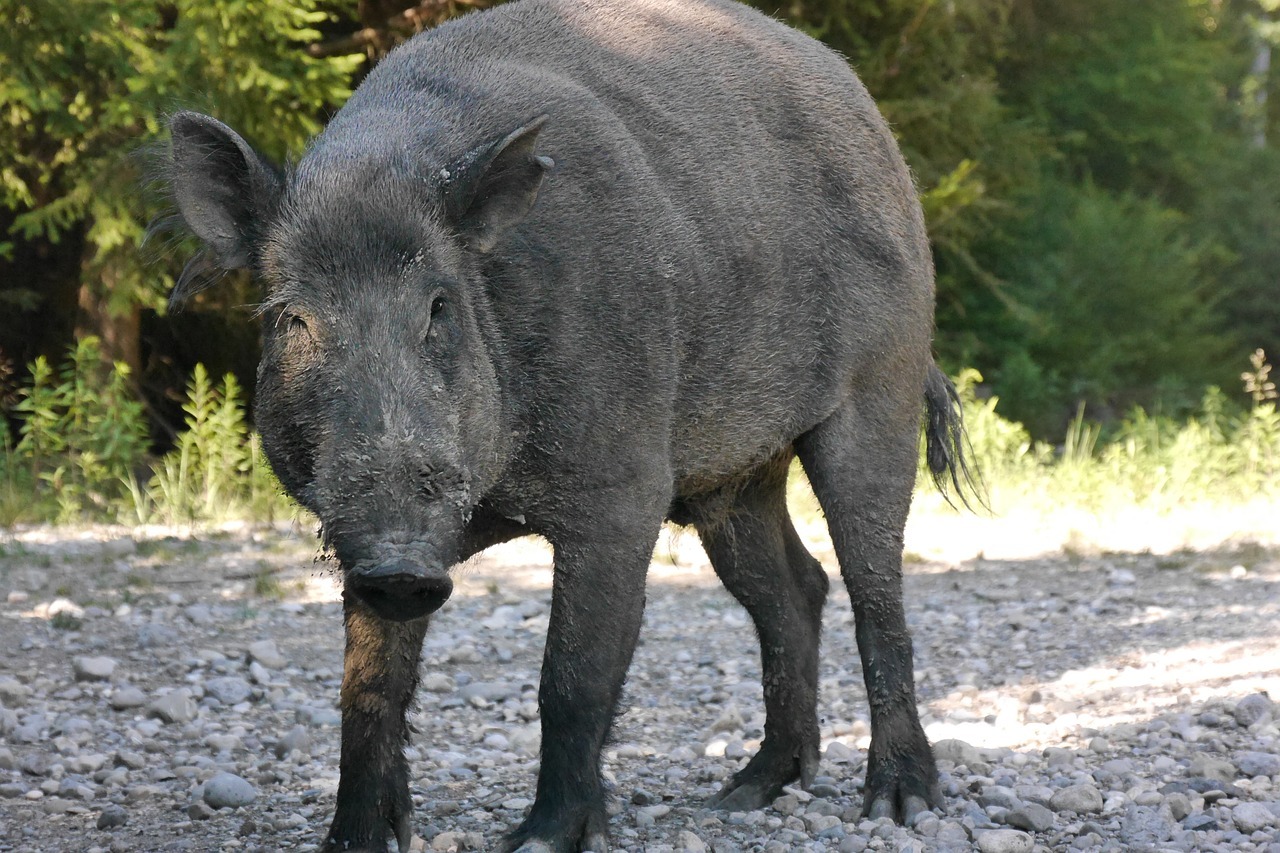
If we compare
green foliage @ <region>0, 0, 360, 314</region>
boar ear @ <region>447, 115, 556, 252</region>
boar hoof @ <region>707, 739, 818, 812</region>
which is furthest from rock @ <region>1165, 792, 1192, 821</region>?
green foliage @ <region>0, 0, 360, 314</region>

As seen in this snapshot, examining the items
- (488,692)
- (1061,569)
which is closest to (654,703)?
(488,692)

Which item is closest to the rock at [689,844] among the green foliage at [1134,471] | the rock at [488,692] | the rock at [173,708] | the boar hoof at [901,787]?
the boar hoof at [901,787]

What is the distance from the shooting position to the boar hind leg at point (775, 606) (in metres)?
4.98

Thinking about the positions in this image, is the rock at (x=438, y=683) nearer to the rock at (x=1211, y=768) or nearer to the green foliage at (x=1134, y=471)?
the rock at (x=1211, y=768)

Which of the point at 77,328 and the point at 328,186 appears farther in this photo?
the point at 77,328

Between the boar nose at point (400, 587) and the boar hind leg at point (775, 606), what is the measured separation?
1.82 metres

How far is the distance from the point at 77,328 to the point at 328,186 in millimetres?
8955

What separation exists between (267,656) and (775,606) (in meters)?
2.58

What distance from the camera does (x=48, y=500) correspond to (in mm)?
9914

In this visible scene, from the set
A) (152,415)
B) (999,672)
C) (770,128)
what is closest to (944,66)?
(152,415)

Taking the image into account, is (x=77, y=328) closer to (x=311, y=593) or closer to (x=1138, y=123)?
(x=311, y=593)

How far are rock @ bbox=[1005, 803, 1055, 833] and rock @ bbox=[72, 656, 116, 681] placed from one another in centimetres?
364

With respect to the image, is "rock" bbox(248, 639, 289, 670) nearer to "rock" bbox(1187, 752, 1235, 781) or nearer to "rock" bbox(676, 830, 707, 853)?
"rock" bbox(676, 830, 707, 853)

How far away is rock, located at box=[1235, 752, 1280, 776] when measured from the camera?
4844 millimetres
